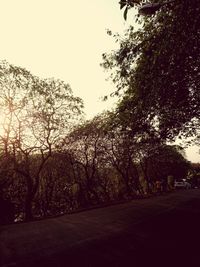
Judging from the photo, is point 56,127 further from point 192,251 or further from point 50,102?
point 192,251

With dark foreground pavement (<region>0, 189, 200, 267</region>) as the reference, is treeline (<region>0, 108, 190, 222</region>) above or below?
above

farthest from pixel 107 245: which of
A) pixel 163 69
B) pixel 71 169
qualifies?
pixel 71 169

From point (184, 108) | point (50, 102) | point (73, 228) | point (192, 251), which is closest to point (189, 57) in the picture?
point (184, 108)

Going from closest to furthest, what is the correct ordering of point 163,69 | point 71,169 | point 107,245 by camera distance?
point 107,245 < point 163,69 < point 71,169

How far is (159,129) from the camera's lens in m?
16.6

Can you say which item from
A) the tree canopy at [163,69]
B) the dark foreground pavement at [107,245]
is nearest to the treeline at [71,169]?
the tree canopy at [163,69]

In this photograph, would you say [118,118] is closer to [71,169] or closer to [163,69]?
[163,69]

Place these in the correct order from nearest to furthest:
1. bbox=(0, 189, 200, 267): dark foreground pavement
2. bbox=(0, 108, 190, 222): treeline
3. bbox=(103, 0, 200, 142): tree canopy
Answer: bbox=(0, 189, 200, 267): dark foreground pavement → bbox=(103, 0, 200, 142): tree canopy → bbox=(0, 108, 190, 222): treeline

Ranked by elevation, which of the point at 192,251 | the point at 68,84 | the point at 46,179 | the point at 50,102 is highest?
the point at 68,84

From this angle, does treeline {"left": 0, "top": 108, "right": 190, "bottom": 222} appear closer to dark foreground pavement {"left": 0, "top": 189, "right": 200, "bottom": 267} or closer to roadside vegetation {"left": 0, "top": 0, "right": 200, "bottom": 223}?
roadside vegetation {"left": 0, "top": 0, "right": 200, "bottom": 223}

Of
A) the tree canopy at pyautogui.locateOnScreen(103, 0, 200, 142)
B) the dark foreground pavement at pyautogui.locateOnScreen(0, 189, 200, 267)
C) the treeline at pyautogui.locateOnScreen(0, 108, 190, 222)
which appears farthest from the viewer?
the treeline at pyautogui.locateOnScreen(0, 108, 190, 222)

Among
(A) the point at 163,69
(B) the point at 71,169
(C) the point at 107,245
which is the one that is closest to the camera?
(C) the point at 107,245

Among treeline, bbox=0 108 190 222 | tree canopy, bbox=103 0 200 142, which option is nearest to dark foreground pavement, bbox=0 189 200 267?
tree canopy, bbox=103 0 200 142

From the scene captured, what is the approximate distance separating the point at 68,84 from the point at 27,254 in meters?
17.6
